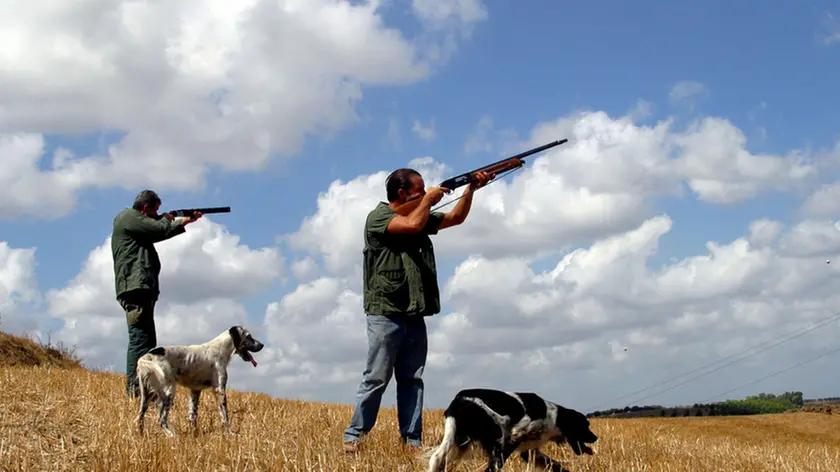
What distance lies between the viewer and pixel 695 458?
330 inches

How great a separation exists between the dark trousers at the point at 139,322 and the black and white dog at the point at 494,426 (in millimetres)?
5296

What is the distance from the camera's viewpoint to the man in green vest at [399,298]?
22.7 ft

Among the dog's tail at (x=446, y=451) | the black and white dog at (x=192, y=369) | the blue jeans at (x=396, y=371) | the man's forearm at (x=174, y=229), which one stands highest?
the man's forearm at (x=174, y=229)

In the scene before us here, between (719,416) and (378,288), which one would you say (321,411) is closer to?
(378,288)

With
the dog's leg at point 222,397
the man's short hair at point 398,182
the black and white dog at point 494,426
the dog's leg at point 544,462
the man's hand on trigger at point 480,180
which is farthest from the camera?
the dog's leg at point 222,397

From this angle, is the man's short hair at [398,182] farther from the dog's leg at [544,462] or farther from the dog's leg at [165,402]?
the dog's leg at [165,402]

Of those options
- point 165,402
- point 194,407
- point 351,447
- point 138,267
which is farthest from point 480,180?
point 138,267

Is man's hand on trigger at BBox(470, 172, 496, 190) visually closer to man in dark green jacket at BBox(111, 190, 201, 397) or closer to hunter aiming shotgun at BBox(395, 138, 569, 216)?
hunter aiming shotgun at BBox(395, 138, 569, 216)

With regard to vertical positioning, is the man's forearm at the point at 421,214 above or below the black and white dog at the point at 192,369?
above

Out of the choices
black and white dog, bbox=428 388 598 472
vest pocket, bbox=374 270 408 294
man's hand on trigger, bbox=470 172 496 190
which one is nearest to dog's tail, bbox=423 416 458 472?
black and white dog, bbox=428 388 598 472

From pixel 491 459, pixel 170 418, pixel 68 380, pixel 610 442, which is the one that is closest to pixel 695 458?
pixel 610 442

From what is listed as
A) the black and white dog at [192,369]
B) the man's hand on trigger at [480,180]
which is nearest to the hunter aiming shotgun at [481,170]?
the man's hand on trigger at [480,180]

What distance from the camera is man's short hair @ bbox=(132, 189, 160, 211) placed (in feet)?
33.7

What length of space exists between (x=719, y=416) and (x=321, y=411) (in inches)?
389
